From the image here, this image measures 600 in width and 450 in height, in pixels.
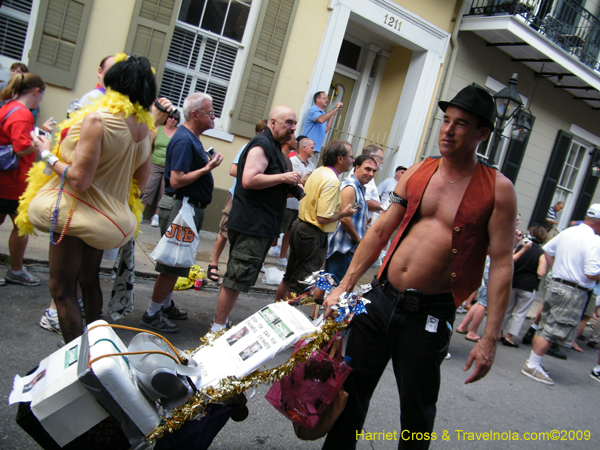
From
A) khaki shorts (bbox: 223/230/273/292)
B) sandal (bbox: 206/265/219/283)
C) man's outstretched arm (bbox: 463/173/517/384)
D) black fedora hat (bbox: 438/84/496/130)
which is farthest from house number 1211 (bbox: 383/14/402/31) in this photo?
man's outstretched arm (bbox: 463/173/517/384)

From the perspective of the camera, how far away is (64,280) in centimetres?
273

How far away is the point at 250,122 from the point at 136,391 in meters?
6.56

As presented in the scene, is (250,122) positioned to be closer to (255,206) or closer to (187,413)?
(255,206)

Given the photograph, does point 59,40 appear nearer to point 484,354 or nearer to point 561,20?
point 484,354

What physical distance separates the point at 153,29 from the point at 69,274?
5.29 metres

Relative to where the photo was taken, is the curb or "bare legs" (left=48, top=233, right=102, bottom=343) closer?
"bare legs" (left=48, top=233, right=102, bottom=343)

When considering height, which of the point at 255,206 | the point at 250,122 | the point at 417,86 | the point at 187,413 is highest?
the point at 417,86

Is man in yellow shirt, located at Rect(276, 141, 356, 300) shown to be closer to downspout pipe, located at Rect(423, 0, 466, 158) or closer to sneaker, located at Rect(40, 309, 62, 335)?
sneaker, located at Rect(40, 309, 62, 335)

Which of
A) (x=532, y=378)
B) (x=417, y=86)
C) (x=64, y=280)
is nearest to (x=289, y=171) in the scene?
(x=64, y=280)

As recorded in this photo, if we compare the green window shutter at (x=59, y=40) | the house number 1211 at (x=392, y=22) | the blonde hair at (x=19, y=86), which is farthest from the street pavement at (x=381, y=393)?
the house number 1211 at (x=392, y=22)

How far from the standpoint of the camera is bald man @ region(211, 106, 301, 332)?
377 cm

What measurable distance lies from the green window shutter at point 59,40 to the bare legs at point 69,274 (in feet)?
14.9

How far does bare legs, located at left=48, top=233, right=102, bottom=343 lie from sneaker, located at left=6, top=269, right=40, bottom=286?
1.70 m

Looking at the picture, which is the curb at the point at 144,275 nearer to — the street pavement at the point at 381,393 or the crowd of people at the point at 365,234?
the street pavement at the point at 381,393
